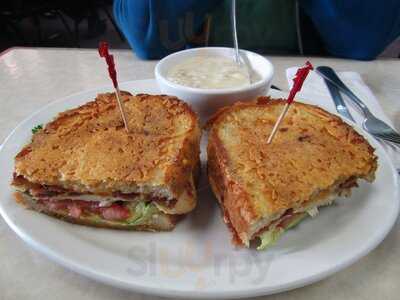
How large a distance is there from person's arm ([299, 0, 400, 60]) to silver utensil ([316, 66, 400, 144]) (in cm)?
61

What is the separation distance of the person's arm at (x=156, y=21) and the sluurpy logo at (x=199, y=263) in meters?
1.53

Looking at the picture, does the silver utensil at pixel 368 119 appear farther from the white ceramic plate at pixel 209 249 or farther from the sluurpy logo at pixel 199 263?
the sluurpy logo at pixel 199 263

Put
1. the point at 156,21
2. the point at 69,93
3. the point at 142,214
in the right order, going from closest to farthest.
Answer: the point at 142,214 < the point at 69,93 < the point at 156,21

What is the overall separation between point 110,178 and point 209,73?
694 mm

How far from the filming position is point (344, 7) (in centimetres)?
233

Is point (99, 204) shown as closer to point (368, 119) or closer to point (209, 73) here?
point (209, 73)

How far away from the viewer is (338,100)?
1.71 m

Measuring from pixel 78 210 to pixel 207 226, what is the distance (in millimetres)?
345

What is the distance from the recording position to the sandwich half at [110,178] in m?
1.06

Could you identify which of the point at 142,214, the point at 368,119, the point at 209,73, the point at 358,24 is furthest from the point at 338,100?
the point at 142,214

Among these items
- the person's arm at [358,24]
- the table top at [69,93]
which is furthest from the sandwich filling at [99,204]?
the person's arm at [358,24]

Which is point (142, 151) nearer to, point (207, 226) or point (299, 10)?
point (207, 226)

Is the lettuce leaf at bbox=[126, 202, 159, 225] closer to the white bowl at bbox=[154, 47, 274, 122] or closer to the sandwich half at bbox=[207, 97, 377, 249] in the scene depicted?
the sandwich half at bbox=[207, 97, 377, 249]

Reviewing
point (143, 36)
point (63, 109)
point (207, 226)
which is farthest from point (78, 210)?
point (143, 36)
